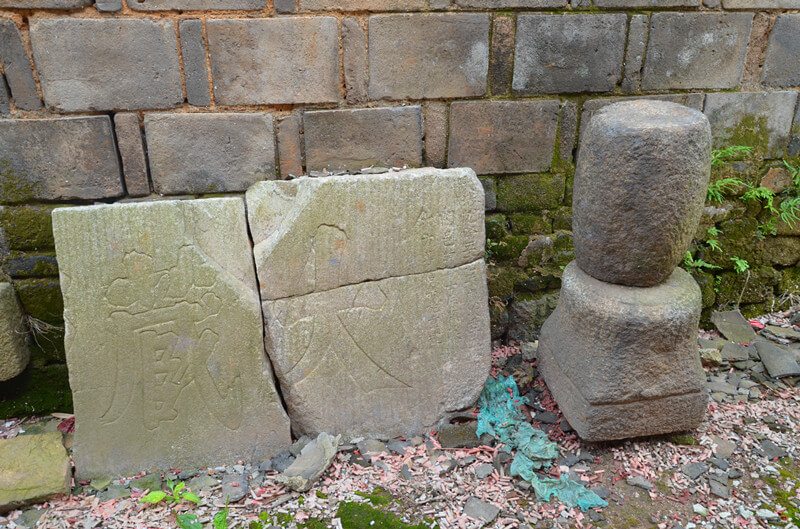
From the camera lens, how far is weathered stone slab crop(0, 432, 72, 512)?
87.2 inches

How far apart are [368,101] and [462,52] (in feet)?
1.82

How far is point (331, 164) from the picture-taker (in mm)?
2809

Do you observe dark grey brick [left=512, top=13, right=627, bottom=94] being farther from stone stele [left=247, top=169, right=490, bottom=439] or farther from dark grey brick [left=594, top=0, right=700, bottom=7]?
stone stele [left=247, top=169, right=490, bottom=439]

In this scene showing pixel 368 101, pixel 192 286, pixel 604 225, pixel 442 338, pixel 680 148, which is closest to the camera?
pixel 680 148

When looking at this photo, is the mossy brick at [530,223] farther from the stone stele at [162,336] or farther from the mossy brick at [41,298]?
the mossy brick at [41,298]

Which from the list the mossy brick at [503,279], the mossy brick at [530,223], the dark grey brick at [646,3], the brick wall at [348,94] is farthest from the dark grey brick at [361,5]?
the mossy brick at [503,279]

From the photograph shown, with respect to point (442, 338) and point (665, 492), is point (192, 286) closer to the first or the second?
point (442, 338)

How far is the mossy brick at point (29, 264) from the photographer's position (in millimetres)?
2705

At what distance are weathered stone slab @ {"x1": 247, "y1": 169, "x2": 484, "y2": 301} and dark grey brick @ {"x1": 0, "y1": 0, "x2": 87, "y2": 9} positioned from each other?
1156 mm

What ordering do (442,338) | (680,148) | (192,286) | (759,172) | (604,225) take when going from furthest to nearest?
1. (759,172)
2. (442,338)
3. (192,286)
4. (604,225)
5. (680,148)

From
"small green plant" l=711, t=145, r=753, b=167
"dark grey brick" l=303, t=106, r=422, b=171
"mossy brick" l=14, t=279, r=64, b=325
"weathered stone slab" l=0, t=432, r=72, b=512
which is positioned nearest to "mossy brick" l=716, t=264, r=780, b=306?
"small green plant" l=711, t=145, r=753, b=167

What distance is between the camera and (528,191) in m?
3.06

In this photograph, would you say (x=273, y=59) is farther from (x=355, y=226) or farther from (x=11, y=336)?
(x=11, y=336)

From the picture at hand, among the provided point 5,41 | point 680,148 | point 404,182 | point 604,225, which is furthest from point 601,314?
point 5,41
